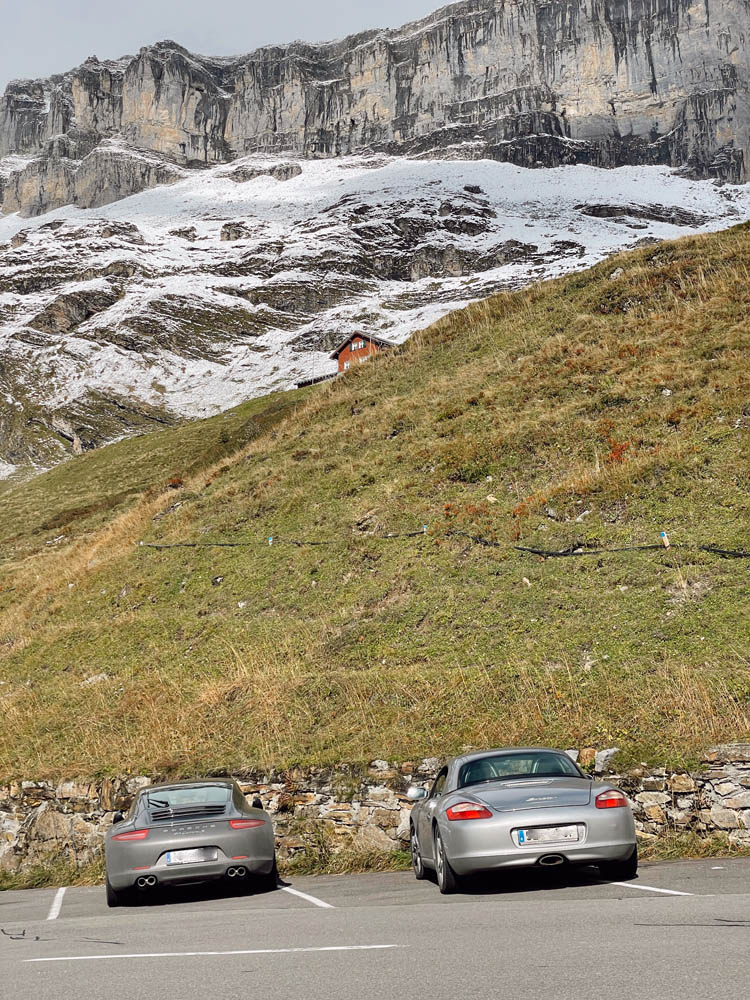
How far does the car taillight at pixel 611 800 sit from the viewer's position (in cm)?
927

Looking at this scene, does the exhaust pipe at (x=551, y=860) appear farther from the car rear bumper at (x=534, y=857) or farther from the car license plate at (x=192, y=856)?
the car license plate at (x=192, y=856)

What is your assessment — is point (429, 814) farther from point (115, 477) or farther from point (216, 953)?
point (115, 477)

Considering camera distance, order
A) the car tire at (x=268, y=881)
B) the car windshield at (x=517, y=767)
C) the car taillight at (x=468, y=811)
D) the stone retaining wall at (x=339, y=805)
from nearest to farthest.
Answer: the car taillight at (x=468, y=811)
the car windshield at (x=517, y=767)
the stone retaining wall at (x=339, y=805)
the car tire at (x=268, y=881)

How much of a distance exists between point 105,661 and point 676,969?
56.3 feet

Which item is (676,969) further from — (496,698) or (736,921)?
(496,698)

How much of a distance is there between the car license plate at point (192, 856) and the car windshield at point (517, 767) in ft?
10.1

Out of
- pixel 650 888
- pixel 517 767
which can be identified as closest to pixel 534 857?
pixel 650 888

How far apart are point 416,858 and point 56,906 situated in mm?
4534

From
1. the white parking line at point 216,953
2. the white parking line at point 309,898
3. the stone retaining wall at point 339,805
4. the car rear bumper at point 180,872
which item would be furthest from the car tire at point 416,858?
the white parking line at point 216,953


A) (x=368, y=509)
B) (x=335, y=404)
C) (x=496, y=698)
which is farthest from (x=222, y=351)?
(x=496, y=698)

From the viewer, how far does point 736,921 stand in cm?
700

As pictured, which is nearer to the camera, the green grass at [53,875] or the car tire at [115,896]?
the car tire at [115,896]

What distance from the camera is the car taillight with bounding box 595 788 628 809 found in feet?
30.4

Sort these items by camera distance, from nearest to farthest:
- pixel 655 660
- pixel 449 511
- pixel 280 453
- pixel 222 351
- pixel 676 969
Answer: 1. pixel 676 969
2. pixel 655 660
3. pixel 449 511
4. pixel 280 453
5. pixel 222 351
